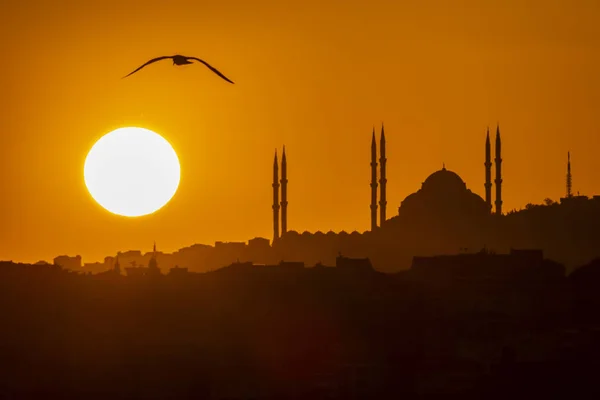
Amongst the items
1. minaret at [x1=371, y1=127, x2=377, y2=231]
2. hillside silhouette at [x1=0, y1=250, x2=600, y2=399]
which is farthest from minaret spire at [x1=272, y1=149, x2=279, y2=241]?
hillside silhouette at [x1=0, y1=250, x2=600, y2=399]

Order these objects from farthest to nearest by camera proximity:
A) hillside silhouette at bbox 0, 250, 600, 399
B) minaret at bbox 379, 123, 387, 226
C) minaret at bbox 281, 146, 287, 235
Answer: minaret at bbox 281, 146, 287, 235
minaret at bbox 379, 123, 387, 226
hillside silhouette at bbox 0, 250, 600, 399

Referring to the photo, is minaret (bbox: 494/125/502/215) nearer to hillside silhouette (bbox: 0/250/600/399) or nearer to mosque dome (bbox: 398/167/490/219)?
mosque dome (bbox: 398/167/490/219)

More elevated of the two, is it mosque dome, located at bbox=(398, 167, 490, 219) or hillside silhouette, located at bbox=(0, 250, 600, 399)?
mosque dome, located at bbox=(398, 167, 490, 219)

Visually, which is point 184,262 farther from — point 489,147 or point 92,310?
point 92,310

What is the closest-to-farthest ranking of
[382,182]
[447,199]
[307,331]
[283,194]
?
[307,331] < [382,182] < [283,194] < [447,199]

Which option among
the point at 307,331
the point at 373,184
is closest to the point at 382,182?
the point at 373,184

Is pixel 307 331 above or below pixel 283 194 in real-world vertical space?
below

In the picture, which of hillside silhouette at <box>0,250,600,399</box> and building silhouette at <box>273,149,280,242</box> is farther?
building silhouette at <box>273,149,280,242</box>

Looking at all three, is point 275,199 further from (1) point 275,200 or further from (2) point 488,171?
(2) point 488,171

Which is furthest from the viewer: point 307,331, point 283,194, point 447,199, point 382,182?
point 447,199

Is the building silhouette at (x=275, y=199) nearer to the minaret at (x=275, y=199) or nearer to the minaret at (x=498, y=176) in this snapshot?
the minaret at (x=275, y=199)

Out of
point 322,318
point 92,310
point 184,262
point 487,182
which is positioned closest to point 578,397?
point 322,318
